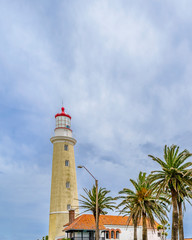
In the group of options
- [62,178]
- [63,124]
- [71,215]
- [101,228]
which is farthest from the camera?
[63,124]

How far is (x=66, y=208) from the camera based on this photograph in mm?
51125

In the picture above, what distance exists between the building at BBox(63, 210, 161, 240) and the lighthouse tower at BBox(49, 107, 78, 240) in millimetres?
1909

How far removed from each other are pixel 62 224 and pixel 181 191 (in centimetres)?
2728

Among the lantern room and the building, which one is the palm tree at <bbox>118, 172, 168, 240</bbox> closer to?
the building

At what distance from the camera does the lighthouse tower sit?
1994 inches

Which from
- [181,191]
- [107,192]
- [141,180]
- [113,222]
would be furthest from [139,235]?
[181,191]

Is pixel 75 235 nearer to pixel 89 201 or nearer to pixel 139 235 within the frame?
pixel 89 201

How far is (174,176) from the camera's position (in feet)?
102

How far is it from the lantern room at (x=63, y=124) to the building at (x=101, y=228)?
51.6 ft

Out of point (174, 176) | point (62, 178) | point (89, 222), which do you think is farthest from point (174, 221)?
point (62, 178)

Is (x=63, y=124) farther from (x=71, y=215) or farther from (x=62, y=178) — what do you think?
(x=71, y=215)

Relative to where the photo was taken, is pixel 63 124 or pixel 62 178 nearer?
pixel 62 178

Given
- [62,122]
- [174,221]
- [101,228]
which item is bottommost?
[101,228]

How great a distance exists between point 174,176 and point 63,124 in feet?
103
